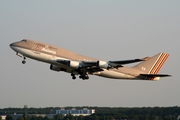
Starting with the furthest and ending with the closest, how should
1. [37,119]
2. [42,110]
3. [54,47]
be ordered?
[42,110]
[37,119]
[54,47]

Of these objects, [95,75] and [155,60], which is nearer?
[95,75]

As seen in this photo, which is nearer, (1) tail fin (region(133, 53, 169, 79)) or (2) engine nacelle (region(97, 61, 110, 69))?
(2) engine nacelle (region(97, 61, 110, 69))

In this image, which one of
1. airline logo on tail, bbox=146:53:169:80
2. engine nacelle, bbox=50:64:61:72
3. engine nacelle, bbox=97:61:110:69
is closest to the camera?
engine nacelle, bbox=97:61:110:69

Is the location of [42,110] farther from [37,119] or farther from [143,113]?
[143,113]

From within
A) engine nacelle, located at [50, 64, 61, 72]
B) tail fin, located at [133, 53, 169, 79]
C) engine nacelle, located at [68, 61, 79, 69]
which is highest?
tail fin, located at [133, 53, 169, 79]

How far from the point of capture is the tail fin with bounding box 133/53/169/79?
75300mm

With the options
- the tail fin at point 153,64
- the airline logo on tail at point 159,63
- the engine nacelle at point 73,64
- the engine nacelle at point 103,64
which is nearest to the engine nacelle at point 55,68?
the engine nacelle at point 73,64

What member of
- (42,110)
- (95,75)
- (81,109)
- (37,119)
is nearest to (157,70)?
(95,75)

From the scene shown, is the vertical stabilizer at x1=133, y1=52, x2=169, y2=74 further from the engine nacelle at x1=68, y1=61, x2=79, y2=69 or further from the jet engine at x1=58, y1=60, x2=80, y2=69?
the jet engine at x1=58, y1=60, x2=80, y2=69

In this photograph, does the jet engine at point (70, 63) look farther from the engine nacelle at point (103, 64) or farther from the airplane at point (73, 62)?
the engine nacelle at point (103, 64)

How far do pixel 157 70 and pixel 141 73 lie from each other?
5003 millimetres

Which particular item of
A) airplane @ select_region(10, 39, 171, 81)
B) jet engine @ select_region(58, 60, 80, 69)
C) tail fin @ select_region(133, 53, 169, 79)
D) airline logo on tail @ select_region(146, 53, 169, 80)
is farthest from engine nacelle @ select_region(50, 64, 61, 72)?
airline logo on tail @ select_region(146, 53, 169, 80)

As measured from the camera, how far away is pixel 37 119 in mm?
99312

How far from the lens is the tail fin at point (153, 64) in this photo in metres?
75.3
